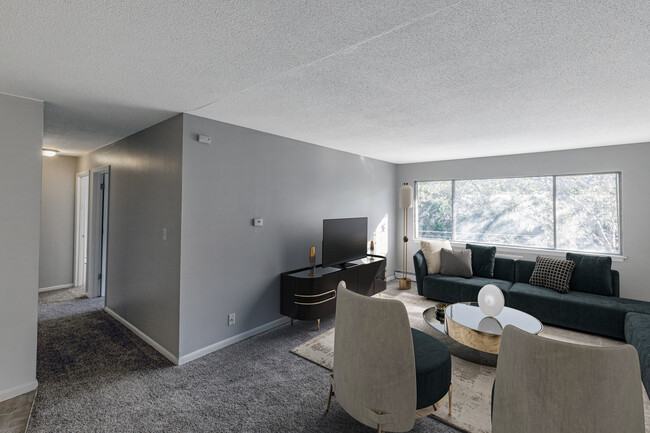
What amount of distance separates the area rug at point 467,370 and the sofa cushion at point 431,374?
337 millimetres

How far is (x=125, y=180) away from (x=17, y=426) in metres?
2.68

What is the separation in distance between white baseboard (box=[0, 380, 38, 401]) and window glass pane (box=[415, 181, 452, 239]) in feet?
19.0

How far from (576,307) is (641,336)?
1.00 m

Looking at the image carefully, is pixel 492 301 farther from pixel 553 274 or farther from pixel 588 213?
pixel 588 213

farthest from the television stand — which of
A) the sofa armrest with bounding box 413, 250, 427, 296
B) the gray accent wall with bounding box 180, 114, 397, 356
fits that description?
the sofa armrest with bounding box 413, 250, 427, 296

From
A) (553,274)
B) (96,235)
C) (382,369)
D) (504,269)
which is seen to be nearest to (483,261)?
(504,269)

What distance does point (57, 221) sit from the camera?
17.8 ft

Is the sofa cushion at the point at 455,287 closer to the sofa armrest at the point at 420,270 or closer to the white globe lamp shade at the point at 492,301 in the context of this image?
the sofa armrest at the point at 420,270

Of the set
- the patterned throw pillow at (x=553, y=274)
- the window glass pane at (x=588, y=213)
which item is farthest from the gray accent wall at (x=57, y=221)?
the window glass pane at (x=588, y=213)

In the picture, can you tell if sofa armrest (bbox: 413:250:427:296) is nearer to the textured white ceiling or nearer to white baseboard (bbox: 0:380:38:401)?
the textured white ceiling

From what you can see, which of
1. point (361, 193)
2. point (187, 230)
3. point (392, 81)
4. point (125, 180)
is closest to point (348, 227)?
point (361, 193)

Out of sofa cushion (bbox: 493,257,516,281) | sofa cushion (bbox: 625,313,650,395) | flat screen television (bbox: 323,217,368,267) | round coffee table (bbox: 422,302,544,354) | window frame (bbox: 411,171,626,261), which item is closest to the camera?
sofa cushion (bbox: 625,313,650,395)

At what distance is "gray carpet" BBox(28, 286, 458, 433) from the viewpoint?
215 cm

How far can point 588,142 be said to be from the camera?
416 cm
